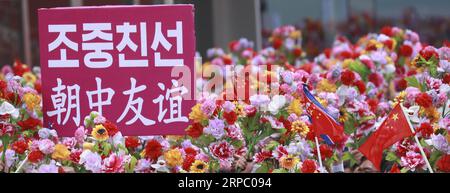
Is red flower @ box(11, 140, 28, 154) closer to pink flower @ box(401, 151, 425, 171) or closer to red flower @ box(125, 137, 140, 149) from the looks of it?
red flower @ box(125, 137, 140, 149)

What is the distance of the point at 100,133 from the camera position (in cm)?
304

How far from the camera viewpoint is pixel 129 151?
10.6 ft

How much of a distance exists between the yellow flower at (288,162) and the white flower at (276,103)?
0.74ft

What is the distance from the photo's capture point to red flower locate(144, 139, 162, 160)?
10.3ft

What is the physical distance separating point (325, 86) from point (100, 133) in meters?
1.16

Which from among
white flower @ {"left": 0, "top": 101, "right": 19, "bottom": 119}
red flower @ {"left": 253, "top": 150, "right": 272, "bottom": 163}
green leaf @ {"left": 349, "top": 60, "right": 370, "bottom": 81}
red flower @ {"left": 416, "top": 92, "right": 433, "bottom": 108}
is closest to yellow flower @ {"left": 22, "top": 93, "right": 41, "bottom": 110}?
white flower @ {"left": 0, "top": 101, "right": 19, "bottom": 119}

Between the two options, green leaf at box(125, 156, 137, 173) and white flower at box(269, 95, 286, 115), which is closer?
green leaf at box(125, 156, 137, 173)

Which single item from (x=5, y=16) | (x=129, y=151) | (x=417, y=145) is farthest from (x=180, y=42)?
(x=5, y=16)

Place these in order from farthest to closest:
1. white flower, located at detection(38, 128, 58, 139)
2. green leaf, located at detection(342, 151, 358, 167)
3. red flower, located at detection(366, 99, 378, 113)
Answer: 1. red flower, located at detection(366, 99, 378, 113)
2. green leaf, located at detection(342, 151, 358, 167)
3. white flower, located at detection(38, 128, 58, 139)

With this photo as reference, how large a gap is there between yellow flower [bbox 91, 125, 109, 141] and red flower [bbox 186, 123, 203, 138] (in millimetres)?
301

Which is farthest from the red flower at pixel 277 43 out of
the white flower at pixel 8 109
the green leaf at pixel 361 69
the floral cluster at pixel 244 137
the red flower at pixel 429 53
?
the white flower at pixel 8 109

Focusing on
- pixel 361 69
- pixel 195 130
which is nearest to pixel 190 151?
pixel 195 130

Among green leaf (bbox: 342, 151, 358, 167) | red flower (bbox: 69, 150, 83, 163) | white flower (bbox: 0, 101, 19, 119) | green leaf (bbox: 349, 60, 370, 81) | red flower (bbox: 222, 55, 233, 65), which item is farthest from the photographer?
red flower (bbox: 222, 55, 233, 65)

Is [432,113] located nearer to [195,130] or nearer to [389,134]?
[389,134]
